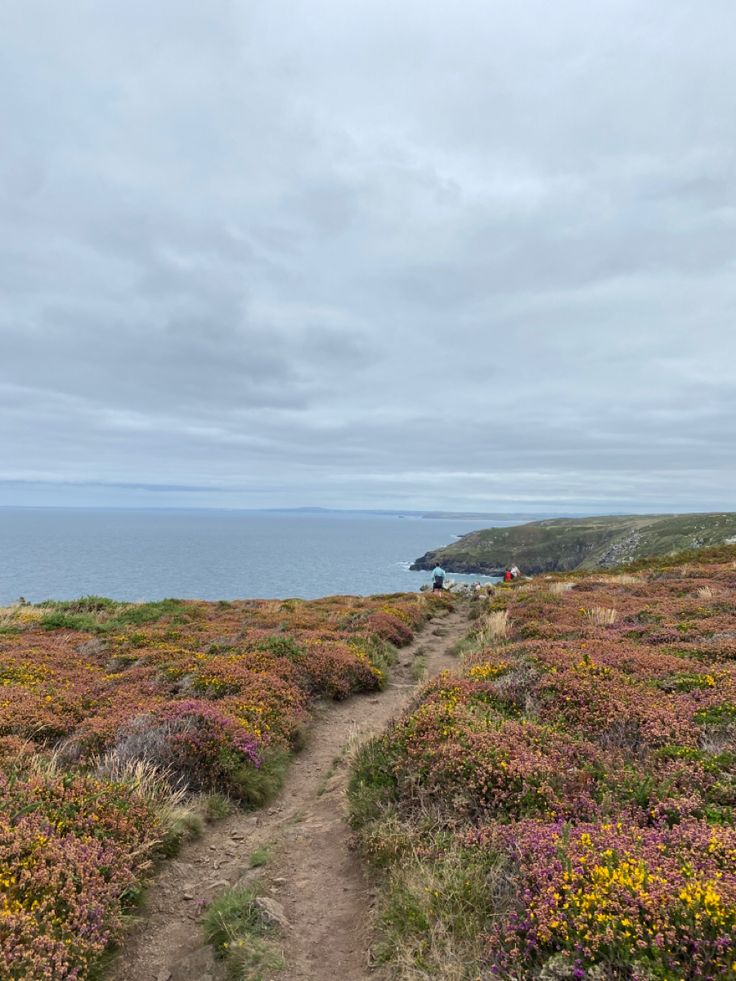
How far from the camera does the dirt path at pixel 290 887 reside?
16.9ft

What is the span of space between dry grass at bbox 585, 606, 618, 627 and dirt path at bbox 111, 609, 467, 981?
10019 mm

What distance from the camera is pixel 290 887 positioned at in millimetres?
6469

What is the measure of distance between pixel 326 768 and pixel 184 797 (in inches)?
119

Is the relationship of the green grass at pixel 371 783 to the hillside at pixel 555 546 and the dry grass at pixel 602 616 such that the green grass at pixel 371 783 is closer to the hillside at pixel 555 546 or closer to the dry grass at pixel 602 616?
the dry grass at pixel 602 616

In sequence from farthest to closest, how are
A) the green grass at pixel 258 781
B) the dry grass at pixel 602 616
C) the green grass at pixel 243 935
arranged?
the dry grass at pixel 602 616 < the green grass at pixel 258 781 < the green grass at pixel 243 935

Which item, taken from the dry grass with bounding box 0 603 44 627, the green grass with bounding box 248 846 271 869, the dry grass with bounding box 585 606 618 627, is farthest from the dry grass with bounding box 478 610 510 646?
the dry grass with bounding box 0 603 44 627

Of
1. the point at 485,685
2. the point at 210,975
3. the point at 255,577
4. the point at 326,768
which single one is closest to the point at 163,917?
the point at 210,975

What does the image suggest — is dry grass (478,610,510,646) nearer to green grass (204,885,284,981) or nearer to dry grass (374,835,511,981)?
dry grass (374,835,511,981)

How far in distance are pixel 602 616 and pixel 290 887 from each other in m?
14.0

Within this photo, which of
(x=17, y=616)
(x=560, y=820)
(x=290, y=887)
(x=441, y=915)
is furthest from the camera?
(x=17, y=616)

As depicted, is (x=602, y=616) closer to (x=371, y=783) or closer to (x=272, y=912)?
(x=371, y=783)

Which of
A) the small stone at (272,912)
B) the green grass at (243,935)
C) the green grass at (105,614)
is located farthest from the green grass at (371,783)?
the green grass at (105,614)

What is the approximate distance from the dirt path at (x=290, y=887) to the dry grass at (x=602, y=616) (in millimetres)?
10019

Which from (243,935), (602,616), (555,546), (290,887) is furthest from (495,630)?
(555,546)
